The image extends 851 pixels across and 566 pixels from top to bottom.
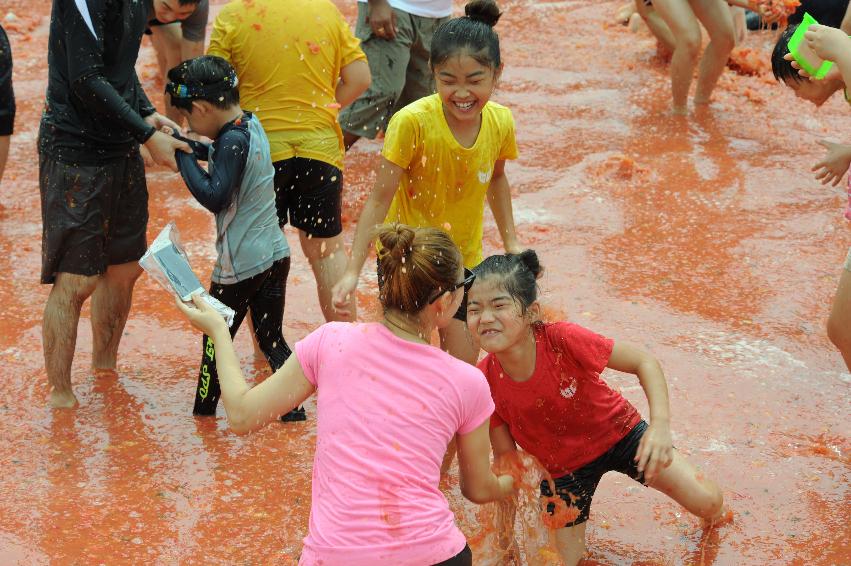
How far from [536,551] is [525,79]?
6.08m

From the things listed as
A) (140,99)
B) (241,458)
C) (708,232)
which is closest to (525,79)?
(708,232)

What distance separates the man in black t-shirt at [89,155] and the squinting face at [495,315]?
5.15 feet

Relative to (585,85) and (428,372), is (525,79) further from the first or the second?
(428,372)

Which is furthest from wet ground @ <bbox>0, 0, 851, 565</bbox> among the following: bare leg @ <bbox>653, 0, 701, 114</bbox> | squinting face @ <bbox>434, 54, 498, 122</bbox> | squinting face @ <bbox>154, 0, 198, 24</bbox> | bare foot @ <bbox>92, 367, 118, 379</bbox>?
squinting face @ <bbox>154, 0, 198, 24</bbox>

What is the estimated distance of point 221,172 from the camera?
4.23 metres

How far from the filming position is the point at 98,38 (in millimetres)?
4238

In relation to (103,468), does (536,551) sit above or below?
above

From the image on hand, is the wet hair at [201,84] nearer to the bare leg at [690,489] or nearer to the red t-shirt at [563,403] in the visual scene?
the red t-shirt at [563,403]

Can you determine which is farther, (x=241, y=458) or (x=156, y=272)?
(x=241, y=458)

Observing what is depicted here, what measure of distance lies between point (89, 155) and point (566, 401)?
2.22m

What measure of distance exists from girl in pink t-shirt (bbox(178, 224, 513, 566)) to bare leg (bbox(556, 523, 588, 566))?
97 centimetres

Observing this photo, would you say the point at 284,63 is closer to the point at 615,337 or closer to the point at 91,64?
the point at 91,64

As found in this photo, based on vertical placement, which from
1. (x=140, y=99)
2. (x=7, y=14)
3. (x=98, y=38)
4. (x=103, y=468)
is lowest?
(x=7, y=14)

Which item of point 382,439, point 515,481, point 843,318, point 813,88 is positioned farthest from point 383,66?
point 382,439
